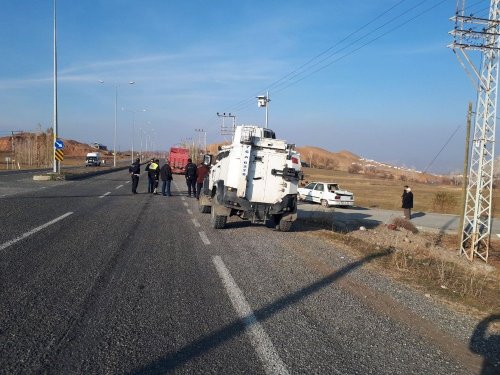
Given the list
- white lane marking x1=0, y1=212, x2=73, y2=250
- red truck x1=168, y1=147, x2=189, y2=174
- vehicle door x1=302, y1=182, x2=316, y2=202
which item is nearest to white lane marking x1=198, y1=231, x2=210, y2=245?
white lane marking x1=0, y1=212, x2=73, y2=250

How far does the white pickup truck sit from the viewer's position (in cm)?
3141

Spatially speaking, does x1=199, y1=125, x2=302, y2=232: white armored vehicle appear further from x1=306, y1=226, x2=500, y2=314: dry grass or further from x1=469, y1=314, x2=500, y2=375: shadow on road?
x1=469, y1=314, x2=500, y2=375: shadow on road

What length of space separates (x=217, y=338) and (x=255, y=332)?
456 millimetres

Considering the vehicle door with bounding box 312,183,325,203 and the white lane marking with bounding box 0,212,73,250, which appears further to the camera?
the vehicle door with bounding box 312,183,325,203

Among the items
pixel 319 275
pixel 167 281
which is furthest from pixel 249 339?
pixel 319 275

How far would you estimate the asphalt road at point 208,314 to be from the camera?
4.22 metres

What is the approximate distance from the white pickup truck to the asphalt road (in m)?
21.6

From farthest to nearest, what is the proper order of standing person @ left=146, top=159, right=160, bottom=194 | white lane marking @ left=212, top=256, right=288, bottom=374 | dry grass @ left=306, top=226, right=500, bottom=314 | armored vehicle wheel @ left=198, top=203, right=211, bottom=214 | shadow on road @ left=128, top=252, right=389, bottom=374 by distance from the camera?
standing person @ left=146, top=159, right=160, bottom=194, armored vehicle wheel @ left=198, top=203, right=211, bottom=214, dry grass @ left=306, top=226, right=500, bottom=314, white lane marking @ left=212, top=256, right=288, bottom=374, shadow on road @ left=128, top=252, right=389, bottom=374

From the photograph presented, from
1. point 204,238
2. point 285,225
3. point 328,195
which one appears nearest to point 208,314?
point 204,238

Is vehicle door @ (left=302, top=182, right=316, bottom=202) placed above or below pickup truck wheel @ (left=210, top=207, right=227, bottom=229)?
below

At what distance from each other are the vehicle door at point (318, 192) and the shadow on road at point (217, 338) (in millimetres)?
25440

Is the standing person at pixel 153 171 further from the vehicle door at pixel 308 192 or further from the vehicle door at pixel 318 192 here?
the vehicle door at pixel 308 192

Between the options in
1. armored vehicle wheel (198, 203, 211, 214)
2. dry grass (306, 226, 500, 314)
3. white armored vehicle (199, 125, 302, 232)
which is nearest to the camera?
dry grass (306, 226, 500, 314)

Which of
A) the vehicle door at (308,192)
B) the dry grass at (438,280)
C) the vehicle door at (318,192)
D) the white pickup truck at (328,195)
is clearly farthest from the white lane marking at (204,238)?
the vehicle door at (308,192)
